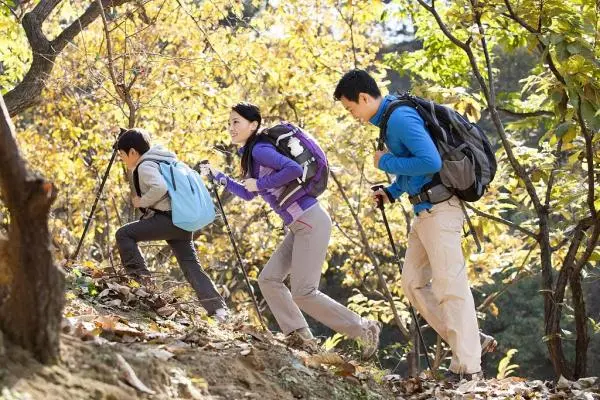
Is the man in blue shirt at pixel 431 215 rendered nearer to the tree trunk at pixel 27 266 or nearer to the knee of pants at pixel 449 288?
the knee of pants at pixel 449 288

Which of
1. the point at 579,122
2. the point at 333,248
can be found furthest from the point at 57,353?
the point at 333,248

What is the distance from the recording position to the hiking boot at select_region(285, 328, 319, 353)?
5191 mm

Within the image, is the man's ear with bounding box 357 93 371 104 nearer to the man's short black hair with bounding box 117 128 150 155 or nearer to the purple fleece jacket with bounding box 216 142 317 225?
the purple fleece jacket with bounding box 216 142 317 225

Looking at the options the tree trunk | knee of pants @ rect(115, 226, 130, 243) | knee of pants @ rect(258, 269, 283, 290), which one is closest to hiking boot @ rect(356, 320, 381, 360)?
knee of pants @ rect(258, 269, 283, 290)

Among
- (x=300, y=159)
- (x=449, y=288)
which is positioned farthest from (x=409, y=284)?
(x=300, y=159)

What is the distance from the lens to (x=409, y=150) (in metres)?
5.05

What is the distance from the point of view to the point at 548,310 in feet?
24.2

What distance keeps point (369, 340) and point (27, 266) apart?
3.09m

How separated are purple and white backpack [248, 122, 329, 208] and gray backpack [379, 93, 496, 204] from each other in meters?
0.47

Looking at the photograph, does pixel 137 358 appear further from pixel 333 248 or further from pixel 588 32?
pixel 333 248

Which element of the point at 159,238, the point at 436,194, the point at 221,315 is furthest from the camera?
the point at 159,238

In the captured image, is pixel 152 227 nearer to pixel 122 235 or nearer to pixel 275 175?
pixel 122 235

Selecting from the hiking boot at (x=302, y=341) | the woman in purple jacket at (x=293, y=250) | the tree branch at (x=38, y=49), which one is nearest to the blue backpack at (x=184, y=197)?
the woman in purple jacket at (x=293, y=250)

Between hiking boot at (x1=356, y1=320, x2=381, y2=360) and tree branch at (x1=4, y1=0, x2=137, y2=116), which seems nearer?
hiking boot at (x1=356, y1=320, x2=381, y2=360)
